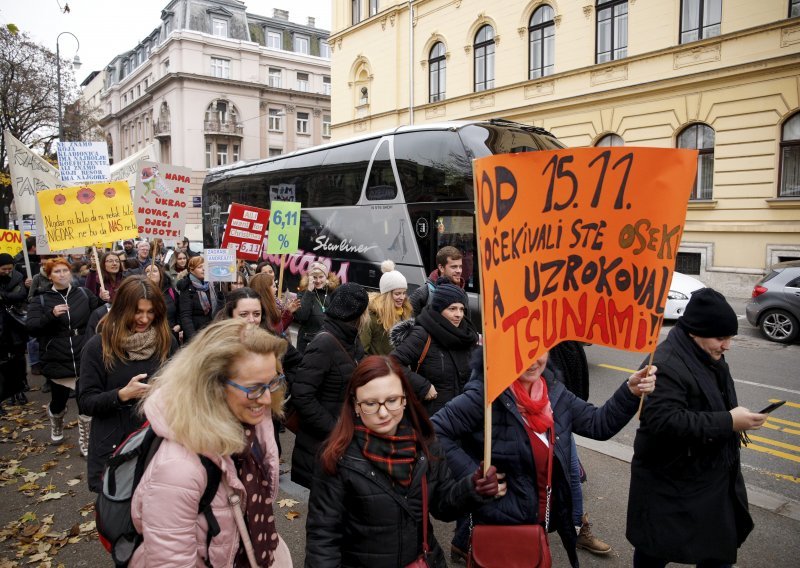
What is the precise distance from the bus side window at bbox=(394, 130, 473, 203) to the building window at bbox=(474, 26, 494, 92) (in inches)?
524

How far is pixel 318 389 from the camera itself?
11.3 feet

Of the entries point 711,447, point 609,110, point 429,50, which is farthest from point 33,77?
point 711,447

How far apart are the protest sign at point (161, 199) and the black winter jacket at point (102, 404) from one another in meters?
5.02

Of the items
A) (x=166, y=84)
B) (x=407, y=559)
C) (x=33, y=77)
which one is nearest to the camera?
(x=407, y=559)

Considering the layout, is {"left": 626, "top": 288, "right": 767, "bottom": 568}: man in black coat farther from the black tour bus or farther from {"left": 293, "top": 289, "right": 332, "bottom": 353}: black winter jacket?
the black tour bus

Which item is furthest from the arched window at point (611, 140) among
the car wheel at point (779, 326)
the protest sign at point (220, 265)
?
the protest sign at point (220, 265)

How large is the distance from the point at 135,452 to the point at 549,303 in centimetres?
170

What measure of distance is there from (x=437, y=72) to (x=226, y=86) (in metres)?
27.5

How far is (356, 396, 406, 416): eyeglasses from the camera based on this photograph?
2166 millimetres

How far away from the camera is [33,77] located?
2395 centimetres

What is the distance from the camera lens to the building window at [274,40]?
161ft

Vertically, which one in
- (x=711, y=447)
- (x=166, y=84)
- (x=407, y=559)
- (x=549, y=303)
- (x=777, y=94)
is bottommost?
(x=407, y=559)

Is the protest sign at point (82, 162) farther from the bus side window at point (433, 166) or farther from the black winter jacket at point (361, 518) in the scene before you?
the black winter jacket at point (361, 518)

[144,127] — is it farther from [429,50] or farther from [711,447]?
[711,447]
